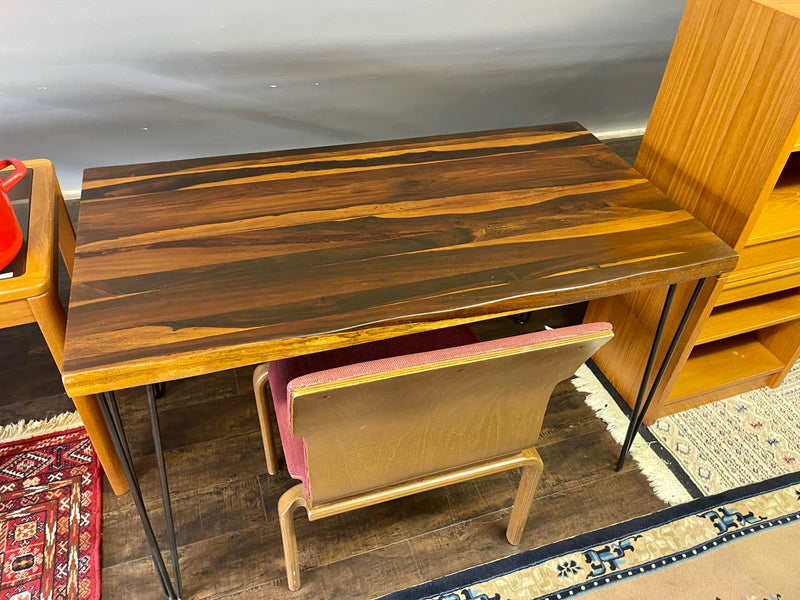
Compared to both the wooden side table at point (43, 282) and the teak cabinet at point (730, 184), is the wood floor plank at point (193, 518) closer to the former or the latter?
the wooden side table at point (43, 282)

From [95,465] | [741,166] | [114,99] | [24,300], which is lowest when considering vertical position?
[95,465]

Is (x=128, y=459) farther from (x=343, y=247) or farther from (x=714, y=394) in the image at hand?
(x=714, y=394)

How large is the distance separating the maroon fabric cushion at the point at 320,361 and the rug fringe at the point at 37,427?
693 millimetres

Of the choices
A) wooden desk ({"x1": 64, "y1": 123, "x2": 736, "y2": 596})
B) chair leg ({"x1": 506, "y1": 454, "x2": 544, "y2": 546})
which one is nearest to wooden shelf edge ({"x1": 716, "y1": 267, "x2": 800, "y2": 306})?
wooden desk ({"x1": 64, "y1": 123, "x2": 736, "y2": 596})

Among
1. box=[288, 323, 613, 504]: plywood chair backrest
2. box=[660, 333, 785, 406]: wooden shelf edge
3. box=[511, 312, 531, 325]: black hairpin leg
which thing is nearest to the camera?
box=[288, 323, 613, 504]: plywood chair backrest

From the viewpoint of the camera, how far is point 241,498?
1358 mm

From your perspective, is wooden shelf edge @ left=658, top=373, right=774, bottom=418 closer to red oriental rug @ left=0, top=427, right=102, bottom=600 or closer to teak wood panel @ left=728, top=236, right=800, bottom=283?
teak wood panel @ left=728, top=236, right=800, bottom=283

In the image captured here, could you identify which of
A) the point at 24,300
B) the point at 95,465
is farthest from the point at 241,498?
the point at 24,300

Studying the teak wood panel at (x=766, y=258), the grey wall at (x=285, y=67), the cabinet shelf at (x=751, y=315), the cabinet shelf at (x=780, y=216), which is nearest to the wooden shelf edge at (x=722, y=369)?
the cabinet shelf at (x=751, y=315)

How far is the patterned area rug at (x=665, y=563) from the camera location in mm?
1220

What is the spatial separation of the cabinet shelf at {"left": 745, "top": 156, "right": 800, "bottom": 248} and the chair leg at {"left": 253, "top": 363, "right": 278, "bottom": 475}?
1.08 meters

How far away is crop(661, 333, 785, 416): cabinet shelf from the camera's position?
5.24 feet

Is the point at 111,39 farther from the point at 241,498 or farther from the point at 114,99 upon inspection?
the point at 241,498

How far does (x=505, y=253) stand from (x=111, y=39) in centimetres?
104
